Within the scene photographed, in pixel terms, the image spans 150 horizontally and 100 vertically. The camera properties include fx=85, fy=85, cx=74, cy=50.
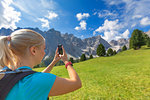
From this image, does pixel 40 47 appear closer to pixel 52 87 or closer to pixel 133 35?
pixel 52 87

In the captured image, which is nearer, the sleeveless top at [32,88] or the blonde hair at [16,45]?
the sleeveless top at [32,88]

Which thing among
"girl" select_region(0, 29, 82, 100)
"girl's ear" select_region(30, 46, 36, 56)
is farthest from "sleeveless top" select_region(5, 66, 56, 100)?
"girl's ear" select_region(30, 46, 36, 56)

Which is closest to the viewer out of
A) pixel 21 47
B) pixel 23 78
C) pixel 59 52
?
pixel 23 78

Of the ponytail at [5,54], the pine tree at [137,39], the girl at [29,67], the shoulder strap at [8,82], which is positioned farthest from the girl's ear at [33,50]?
the pine tree at [137,39]

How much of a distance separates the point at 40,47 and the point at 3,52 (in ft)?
2.04

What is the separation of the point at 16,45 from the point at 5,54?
0.29m

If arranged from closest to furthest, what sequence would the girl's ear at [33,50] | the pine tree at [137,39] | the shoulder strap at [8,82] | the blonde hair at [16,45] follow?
the shoulder strap at [8,82], the blonde hair at [16,45], the girl's ear at [33,50], the pine tree at [137,39]

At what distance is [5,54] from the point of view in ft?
5.02

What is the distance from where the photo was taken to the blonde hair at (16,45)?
4.83 ft

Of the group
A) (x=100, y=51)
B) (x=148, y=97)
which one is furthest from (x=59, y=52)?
(x=100, y=51)

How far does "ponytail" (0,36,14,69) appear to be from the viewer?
Answer: 1.52 meters

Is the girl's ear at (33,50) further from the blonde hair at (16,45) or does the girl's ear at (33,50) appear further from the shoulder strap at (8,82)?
the shoulder strap at (8,82)

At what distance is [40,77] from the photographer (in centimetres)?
118

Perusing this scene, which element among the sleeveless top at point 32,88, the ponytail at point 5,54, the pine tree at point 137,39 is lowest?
the sleeveless top at point 32,88
